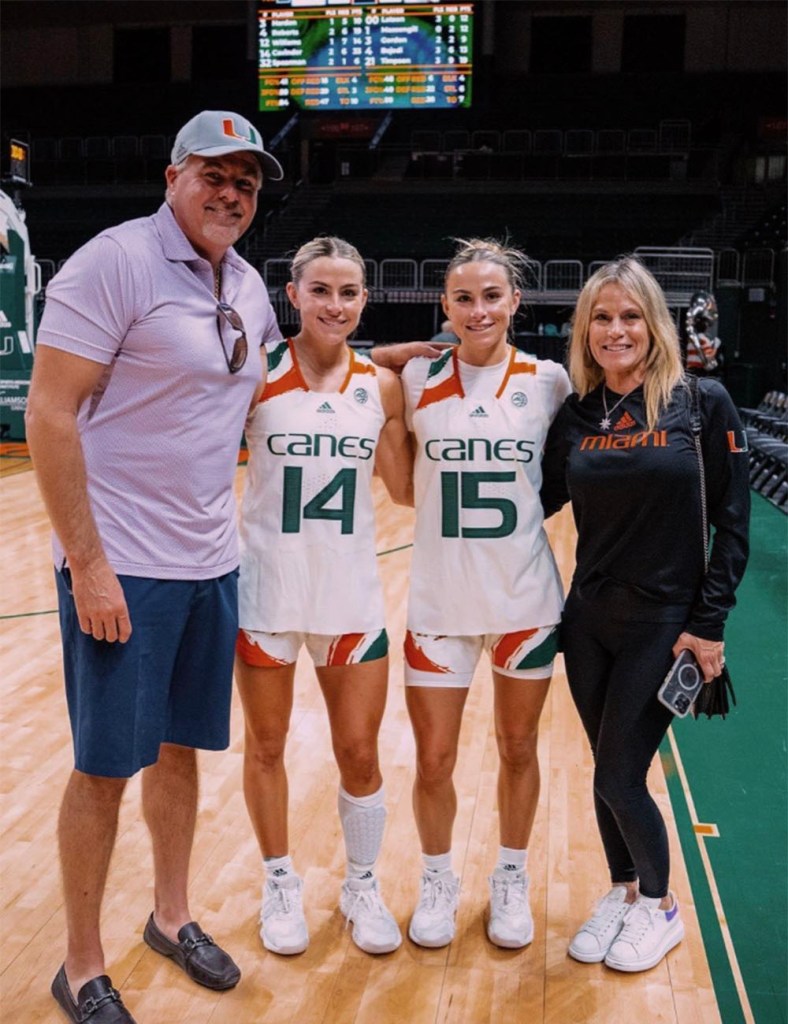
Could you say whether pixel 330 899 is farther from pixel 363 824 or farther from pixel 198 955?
pixel 198 955

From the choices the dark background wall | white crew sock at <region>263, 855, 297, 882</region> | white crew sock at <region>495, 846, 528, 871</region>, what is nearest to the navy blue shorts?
white crew sock at <region>263, 855, 297, 882</region>

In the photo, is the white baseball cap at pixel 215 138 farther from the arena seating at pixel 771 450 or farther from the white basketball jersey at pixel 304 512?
the arena seating at pixel 771 450

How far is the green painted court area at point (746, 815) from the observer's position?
2.41 metres

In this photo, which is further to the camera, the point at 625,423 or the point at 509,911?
the point at 509,911

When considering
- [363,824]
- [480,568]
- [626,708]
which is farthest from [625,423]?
[363,824]

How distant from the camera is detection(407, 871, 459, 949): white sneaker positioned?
8.19ft

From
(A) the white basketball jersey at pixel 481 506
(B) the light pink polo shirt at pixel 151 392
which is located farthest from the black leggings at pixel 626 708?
(B) the light pink polo shirt at pixel 151 392

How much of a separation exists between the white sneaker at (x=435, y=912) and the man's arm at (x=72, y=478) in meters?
1.06

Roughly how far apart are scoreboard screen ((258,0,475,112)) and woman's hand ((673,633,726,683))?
12166 millimetres

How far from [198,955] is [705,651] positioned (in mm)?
1342

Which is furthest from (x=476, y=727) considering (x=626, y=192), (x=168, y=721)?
(x=626, y=192)

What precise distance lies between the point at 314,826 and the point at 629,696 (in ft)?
4.06

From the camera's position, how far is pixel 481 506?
8.07ft

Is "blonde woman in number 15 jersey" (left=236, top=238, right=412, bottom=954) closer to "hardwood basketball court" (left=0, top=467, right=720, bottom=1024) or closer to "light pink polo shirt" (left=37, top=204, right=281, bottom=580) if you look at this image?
"hardwood basketball court" (left=0, top=467, right=720, bottom=1024)
